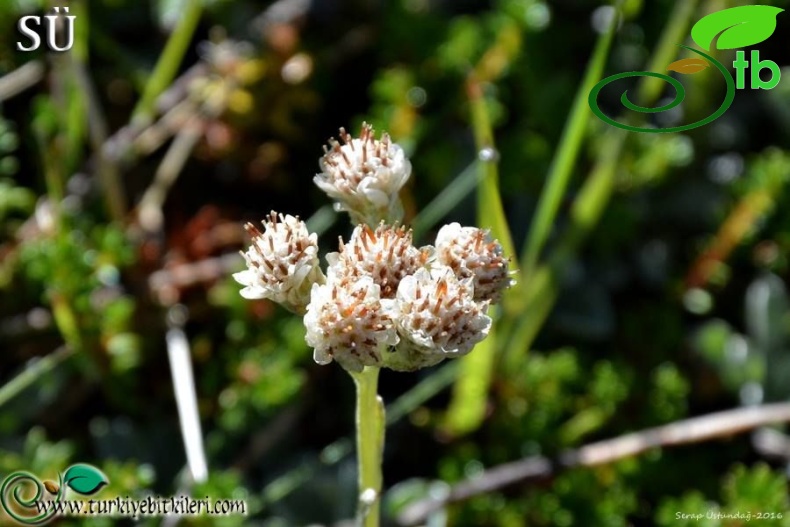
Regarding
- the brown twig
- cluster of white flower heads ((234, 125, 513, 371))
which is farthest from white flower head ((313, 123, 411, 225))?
the brown twig

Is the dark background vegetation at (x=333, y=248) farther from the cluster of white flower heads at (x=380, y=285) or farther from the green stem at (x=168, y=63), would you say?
the cluster of white flower heads at (x=380, y=285)

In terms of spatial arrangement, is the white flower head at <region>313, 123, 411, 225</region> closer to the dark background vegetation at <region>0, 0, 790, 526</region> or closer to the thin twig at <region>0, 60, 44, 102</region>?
the dark background vegetation at <region>0, 0, 790, 526</region>

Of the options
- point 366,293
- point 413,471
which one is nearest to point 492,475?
point 413,471

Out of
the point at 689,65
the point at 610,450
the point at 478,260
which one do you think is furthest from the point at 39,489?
the point at 689,65

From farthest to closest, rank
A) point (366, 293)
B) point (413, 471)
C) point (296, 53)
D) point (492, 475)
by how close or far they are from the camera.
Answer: point (296, 53) < point (413, 471) < point (492, 475) < point (366, 293)

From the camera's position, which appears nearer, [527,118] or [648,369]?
[648,369]

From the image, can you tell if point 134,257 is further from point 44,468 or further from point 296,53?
point 296,53

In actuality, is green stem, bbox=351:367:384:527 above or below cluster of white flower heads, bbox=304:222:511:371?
below
